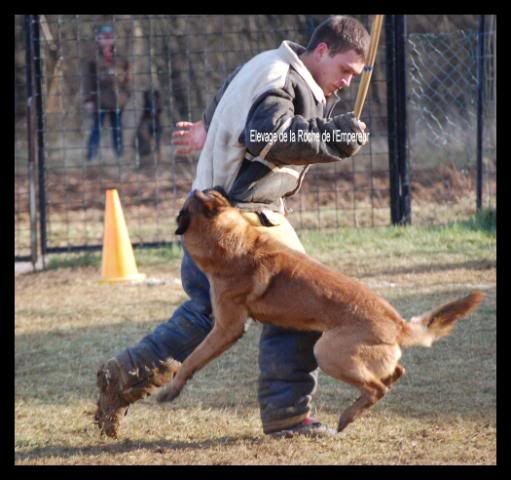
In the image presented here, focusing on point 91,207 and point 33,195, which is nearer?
point 33,195

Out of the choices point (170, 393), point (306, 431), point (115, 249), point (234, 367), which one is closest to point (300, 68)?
point (170, 393)

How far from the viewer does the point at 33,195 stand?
9109 millimetres

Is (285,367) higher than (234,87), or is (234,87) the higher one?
(234,87)

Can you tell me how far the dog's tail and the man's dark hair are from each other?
3.79 ft

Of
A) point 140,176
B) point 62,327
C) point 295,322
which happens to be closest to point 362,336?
point 295,322

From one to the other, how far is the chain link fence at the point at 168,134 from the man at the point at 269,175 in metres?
4.91

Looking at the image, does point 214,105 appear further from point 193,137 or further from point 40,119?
point 40,119

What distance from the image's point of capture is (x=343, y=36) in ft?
13.8

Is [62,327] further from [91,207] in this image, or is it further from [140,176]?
[140,176]

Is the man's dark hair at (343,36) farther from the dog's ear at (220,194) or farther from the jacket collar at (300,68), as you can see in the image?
the dog's ear at (220,194)

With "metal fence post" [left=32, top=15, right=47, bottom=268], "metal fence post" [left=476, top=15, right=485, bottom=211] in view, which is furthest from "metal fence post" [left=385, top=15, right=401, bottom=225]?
"metal fence post" [left=32, top=15, right=47, bottom=268]

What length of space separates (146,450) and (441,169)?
8.65m

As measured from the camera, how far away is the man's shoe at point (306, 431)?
433 cm

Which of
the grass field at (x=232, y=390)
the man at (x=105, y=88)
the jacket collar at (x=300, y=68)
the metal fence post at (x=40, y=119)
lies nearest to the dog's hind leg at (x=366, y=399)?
the grass field at (x=232, y=390)
